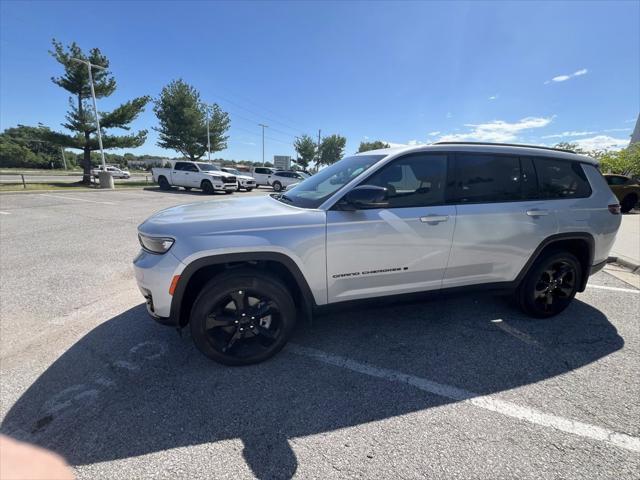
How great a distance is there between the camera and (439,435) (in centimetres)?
190

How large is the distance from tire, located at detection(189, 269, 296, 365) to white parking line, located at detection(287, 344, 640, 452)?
0.35m

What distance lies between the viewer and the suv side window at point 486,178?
2801 mm

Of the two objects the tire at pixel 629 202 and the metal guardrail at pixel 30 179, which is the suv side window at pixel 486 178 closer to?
the tire at pixel 629 202

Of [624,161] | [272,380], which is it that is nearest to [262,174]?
[624,161]

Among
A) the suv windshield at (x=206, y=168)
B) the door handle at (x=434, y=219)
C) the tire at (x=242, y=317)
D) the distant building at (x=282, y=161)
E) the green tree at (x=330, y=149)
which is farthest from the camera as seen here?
the green tree at (x=330, y=149)

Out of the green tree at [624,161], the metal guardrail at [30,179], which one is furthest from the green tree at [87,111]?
the green tree at [624,161]

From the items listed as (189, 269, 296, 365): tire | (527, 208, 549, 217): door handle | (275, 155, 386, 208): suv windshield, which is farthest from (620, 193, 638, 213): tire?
(189, 269, 296, 365): tire

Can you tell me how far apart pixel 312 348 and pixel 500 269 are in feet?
6.68

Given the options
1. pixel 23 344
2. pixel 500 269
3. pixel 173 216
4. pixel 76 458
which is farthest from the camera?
pixel 500 269

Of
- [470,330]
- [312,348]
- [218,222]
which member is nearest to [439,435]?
[312,348]

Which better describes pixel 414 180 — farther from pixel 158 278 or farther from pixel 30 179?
pixel 30 179

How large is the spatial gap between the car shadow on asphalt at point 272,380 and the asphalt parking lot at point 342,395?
0.01 m

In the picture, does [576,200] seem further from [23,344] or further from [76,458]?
[23,344]

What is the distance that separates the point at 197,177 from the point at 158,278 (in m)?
17.6
